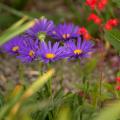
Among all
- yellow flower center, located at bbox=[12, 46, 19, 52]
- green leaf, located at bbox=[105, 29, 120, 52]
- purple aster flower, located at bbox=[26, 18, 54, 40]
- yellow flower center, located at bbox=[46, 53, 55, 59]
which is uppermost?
A: purple aster flower, located at bbox=[26, 18, 54, 40]

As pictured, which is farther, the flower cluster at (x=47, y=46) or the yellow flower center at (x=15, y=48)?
the yellow flower center at (x=15, y=48)

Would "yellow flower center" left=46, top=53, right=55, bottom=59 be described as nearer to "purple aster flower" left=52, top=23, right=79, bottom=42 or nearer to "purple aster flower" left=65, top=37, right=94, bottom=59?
"purple aster flower" left=65, top=37, right=94, bottom=59

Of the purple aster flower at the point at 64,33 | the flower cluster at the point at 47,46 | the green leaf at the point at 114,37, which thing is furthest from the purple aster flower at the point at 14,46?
the green leaf at the point at 114,37

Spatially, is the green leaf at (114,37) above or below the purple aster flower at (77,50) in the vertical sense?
above

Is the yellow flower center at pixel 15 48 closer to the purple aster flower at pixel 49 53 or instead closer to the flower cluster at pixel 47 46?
the flower cluster at pixel 47 46

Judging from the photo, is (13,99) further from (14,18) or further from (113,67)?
(14,18)

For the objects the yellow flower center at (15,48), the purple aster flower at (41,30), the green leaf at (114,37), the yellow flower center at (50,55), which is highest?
the purple aster flower at (41,30)

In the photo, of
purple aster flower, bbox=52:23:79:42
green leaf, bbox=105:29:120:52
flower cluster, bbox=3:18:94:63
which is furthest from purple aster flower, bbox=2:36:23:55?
green leaf, bbox=105:29:120:52

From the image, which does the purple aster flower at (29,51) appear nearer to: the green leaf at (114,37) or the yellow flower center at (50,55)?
the yellow flower center at (50,55)
